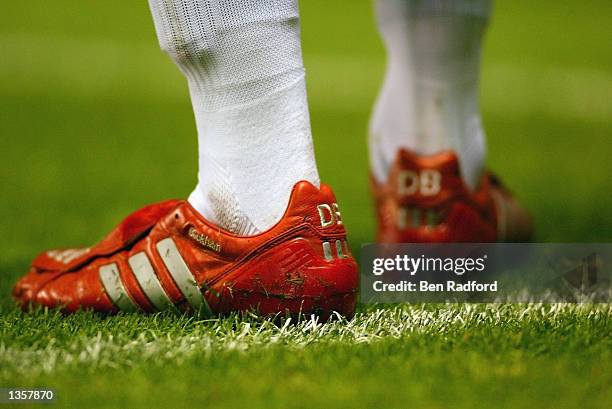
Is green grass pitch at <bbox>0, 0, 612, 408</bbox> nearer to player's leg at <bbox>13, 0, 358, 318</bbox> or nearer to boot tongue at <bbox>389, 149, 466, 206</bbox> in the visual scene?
player's leg at <bbox>13, 0, 358, 318</bbox>

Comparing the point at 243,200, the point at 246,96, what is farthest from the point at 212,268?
the point at 246,96

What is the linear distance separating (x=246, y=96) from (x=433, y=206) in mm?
732

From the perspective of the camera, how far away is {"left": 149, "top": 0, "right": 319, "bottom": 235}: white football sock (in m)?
1.55

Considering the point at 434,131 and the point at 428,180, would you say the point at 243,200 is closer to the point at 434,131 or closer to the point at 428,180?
the point at 428,180

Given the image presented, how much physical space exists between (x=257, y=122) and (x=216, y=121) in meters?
0.08

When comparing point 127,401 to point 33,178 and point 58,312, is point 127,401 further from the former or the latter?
point 33,178

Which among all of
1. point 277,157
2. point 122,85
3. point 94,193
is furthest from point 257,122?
point 122,85

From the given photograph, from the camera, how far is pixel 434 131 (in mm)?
2299

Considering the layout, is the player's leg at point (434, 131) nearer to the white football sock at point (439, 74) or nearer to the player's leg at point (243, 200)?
the white football sock at point (439, 74)

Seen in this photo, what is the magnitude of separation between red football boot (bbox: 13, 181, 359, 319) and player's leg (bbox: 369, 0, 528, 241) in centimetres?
60

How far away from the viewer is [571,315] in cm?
165

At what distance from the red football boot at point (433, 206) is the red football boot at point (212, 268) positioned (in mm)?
586

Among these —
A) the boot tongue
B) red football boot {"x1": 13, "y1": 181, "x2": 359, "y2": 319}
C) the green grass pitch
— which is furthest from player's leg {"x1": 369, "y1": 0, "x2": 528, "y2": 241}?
red football boot {"x1": 13, "y1": 181, "x2": 359, "y2": 319}

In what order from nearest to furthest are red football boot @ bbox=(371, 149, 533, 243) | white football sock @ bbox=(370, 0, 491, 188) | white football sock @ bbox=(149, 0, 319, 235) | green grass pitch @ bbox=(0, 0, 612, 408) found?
1. green grass pitch @ bbox=(0, 0, 612, 408)
2. white football sock @ bbox=(149, 0, 319, 235)
3. red football boot @ bbox=(371, 149, 533, 243)
4. white football sock @ bbox=(370, 0, 491, 188)
